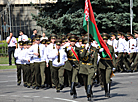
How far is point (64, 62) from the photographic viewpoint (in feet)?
43.3

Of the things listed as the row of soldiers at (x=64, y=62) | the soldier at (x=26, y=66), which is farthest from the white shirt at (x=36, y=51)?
the soldier at (x=26, y=66)

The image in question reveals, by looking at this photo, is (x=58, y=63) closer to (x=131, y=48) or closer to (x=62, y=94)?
(x=62, y=94)

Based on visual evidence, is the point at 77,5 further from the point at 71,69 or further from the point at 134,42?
the point at 71,69

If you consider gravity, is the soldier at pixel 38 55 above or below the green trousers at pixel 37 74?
above

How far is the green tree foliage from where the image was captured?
26.5 metres

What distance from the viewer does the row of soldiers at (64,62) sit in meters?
10.7

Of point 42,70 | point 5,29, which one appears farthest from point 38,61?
point 5,29

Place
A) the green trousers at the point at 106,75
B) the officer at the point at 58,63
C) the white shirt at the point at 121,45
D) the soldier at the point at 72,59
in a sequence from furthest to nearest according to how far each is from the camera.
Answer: the white shirt at the point at 121,45
the officer at the point at 58,63
the soldier at the point at 72,59
the green trousers at the point at 106,75

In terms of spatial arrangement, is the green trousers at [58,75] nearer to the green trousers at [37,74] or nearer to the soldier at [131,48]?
the green trousers at [37,74]

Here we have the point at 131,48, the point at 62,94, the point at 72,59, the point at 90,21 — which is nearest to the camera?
the point at 90,21

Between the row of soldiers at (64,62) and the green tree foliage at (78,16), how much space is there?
1130 cm

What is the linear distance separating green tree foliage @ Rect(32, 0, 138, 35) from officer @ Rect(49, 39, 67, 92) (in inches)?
518

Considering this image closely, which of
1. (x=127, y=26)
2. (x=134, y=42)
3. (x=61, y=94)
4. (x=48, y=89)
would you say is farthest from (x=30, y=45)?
(x=127, y=26)

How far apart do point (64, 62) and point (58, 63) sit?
21cm
